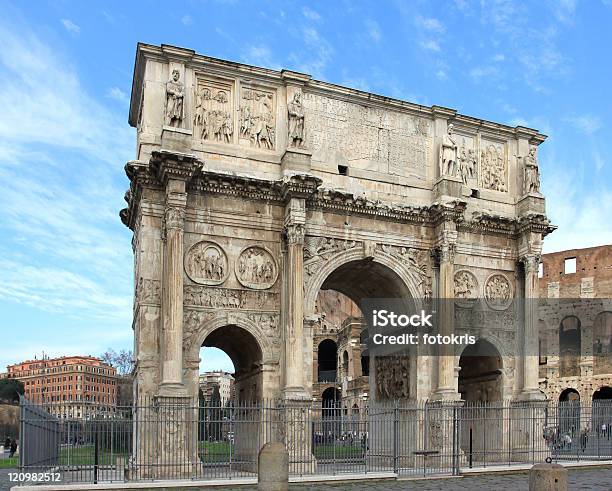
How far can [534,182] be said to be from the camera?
22.0 m

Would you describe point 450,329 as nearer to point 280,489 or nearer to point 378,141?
point 378,141

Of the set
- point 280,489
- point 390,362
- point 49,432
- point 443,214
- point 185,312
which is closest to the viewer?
point 280,489

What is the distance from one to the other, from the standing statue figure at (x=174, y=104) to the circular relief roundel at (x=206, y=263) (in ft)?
9.62

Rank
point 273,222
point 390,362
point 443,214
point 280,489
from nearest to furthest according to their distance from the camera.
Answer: point 280,489, point 273,222, point 443,214, point 390,362

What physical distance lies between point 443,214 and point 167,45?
8265 mm

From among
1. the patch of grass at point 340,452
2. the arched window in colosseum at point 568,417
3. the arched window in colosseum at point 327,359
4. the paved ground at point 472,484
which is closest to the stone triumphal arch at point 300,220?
the arched window in colosseum at point 568,417

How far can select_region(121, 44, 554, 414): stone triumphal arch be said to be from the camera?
57.7 feet

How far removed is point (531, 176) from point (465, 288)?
3.95 m

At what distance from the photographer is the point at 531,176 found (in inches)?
868

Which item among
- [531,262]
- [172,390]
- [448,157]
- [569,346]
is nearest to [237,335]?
[172,390]

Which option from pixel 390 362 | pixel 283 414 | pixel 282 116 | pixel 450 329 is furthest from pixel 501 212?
pixel 283 414

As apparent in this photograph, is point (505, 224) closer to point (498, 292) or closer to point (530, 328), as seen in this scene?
point (498, 292)

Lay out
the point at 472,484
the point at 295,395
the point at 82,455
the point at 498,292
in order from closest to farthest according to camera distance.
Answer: the point at 472,484
the point at 82,455
the point at 295,395
the point at 498,292

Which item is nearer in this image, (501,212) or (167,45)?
(167,45)
